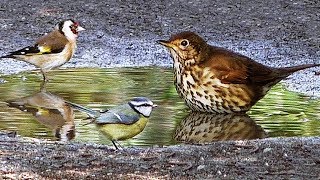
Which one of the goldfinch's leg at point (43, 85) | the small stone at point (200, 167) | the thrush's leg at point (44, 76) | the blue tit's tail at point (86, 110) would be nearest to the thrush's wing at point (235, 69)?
the blue tit's tail at point (86, 110)

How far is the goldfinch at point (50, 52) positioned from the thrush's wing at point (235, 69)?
2433mm

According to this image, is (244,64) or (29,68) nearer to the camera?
(244,64)

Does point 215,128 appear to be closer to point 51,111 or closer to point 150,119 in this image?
point 150,119

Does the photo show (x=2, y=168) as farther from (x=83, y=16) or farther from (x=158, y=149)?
(x=83, y=16)

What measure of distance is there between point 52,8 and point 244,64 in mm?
6591

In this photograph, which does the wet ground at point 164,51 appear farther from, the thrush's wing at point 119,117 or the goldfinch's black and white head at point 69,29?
the goldfinch's black and white head at point 69,29

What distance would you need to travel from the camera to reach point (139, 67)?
1218 cm

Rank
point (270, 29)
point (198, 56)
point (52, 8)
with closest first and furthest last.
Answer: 1. point (198, 56)
2. point (270, 29)
3. point (52, 8)

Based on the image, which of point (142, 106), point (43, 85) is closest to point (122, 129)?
point (142, 106)

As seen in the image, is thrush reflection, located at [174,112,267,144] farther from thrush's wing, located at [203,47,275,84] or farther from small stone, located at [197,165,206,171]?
small stone, located at [197,165,206,171]

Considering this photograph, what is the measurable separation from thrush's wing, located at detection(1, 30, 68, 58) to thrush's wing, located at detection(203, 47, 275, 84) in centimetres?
278

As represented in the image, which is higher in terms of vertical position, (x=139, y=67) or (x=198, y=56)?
(x=198, y=56)

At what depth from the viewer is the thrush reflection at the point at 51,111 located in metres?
8.73

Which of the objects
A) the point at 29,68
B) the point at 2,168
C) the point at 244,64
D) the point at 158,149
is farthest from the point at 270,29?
the point at 2,168
